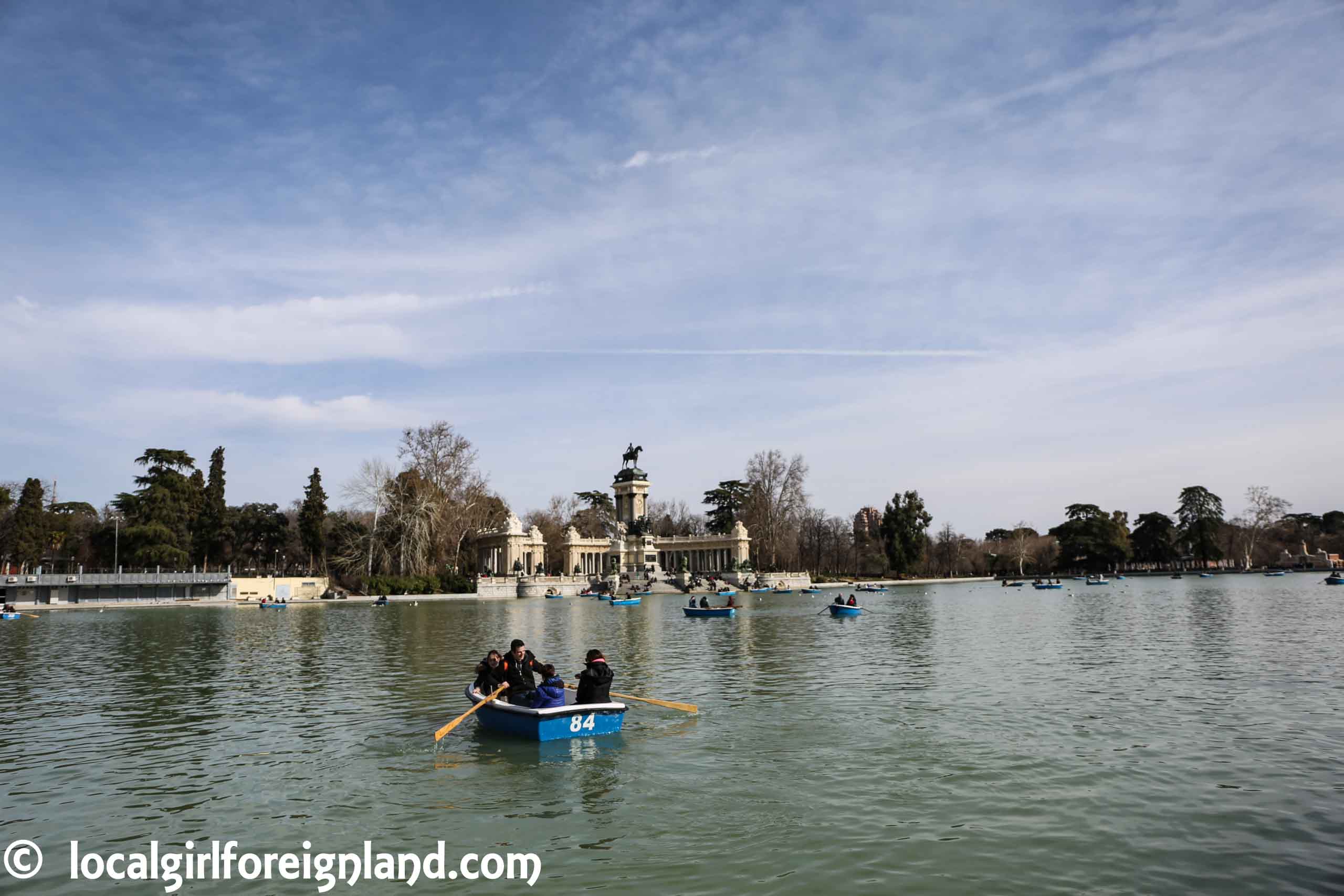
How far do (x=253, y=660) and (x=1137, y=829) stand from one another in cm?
2522

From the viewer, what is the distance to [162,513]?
72.5m

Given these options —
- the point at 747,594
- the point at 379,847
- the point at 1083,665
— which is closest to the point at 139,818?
the point at 379,847

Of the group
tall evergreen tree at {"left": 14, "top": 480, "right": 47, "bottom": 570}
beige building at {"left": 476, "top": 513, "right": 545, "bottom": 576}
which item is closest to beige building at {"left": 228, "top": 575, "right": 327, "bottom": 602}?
tall evergreen tree at {"left": 14, "top": 480, "right": 47, "bottom": 570}

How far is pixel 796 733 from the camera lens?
14.0 metres

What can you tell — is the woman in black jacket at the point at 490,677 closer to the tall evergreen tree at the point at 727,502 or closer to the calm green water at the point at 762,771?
the calm green water at the point at 762,771

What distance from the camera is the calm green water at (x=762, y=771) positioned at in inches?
326

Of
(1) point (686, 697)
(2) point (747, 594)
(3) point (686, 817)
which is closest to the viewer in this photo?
(3) point (686, 817)

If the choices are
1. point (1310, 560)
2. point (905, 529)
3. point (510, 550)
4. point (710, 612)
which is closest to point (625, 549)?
point (510, 550)

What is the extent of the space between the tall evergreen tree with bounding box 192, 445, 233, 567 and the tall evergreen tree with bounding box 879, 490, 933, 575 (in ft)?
236

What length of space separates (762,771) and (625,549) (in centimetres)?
8736

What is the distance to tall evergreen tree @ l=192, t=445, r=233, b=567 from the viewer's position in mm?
76562

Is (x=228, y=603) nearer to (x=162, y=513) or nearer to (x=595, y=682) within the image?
(x=162, y=513)

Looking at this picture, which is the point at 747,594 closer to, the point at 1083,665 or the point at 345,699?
the point at 1083,665

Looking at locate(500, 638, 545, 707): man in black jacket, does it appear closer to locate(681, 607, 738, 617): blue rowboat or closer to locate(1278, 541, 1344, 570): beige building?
locate(681, 607, 738, 617): blue rowboat
